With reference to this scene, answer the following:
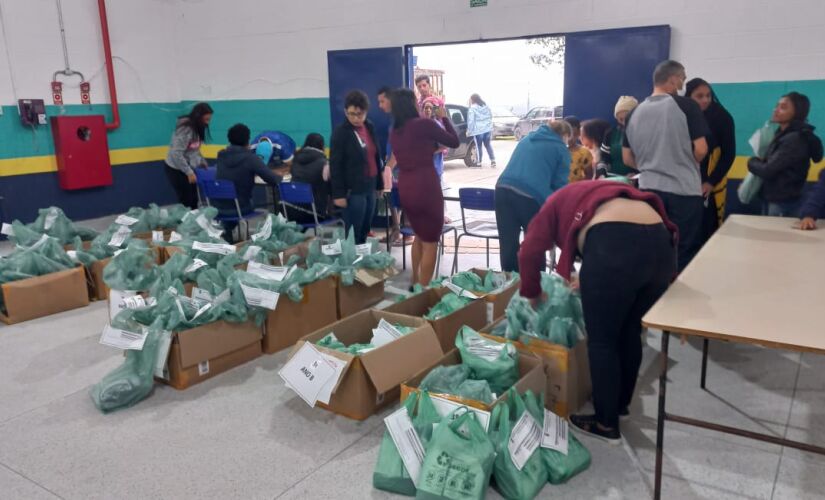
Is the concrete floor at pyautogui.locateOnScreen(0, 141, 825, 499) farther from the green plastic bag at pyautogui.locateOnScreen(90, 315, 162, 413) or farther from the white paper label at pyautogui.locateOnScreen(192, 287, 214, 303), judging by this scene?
the white paper label at pyautogui.locateOnScreen(192, 287, 214, 303)

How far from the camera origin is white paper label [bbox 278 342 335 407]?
2545 millimetres

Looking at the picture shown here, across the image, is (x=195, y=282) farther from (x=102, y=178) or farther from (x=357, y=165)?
(x=102, y=178)

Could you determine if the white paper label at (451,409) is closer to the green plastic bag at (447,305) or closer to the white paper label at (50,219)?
the green plastic bag at (447,305)

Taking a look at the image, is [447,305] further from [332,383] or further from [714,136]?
[714,136]

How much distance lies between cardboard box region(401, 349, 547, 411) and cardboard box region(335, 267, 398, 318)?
1.28 m

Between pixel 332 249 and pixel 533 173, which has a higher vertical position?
pixel 533 173

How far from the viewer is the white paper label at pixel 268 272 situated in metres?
3.39

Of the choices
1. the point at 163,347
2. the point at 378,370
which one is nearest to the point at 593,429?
the point at 378,370

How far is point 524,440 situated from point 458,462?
29cm

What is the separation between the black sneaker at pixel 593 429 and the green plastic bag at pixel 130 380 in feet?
6.26

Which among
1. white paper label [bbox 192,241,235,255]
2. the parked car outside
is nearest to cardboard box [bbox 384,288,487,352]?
white paper label [bbox 192,241,235,255]

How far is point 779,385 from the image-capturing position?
114 inches

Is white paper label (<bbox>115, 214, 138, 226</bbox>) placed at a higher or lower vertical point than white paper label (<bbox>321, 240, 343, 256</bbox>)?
higher

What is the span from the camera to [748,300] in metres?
2.00
